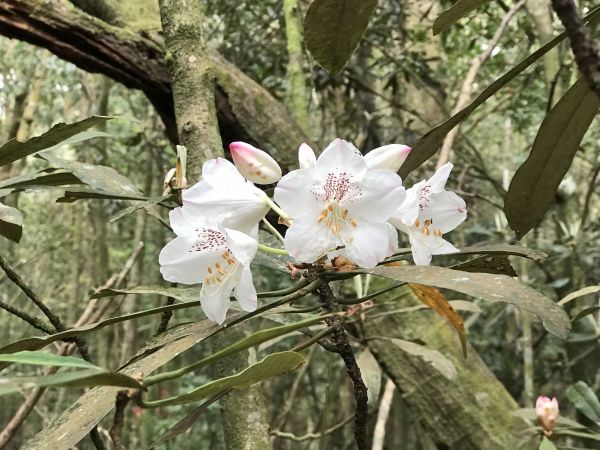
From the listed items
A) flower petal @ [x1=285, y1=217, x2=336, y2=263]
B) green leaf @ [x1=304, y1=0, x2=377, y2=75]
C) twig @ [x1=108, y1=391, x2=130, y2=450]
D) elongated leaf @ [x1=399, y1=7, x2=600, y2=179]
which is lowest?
twig @ [x1=108, y1=391, x2=130, y2=450]

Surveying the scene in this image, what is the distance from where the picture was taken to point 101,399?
494mm

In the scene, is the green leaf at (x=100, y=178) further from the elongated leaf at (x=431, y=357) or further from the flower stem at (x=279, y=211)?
the elongated leaf at (x=431, y=357)

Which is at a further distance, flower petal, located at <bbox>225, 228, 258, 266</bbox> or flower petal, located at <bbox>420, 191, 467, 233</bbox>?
flower petal, located at <bbox>420, 191, 467, 233</bbox>

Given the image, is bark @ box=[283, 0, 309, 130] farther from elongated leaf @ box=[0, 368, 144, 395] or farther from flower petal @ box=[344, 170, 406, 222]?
elongated leaf @ box=[0, 368, 144, 395]

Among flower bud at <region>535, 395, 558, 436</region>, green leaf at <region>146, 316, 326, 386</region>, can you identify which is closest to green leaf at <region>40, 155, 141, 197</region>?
green leaf at <region>146, 316, 326, 386</region>

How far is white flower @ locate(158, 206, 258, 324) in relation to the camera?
Answer: 551 millimetres

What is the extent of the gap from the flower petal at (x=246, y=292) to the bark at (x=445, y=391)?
0.88 metres

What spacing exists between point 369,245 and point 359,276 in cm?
69

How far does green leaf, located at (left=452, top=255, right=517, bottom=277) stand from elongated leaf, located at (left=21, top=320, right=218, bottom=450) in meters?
0.25

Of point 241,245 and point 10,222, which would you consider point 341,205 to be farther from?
point 10,222

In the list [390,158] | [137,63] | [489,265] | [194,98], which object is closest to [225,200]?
[390,158]

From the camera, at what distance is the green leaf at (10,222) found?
0.73 meters

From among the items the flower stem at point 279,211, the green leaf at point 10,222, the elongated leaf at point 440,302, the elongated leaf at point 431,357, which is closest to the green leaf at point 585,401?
the elongated leaf at point 431,357

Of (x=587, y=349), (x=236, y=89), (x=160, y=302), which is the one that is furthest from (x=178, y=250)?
(x=160, y=302)
